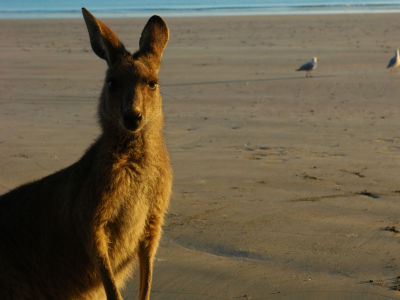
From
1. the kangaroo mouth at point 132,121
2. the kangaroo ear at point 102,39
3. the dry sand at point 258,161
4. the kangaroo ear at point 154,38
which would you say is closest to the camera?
the kangaroo mouth at point 132,121

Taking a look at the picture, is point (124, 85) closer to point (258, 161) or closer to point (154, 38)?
point (154, 38)

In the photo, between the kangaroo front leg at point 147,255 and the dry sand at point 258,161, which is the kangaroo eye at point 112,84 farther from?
the dry sand at point 258,161

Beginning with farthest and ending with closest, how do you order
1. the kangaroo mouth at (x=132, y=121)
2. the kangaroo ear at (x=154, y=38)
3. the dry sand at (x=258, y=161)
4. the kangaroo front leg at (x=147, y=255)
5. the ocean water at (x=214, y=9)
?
the ocean water at (x=214, y=9) → the dry sand at (x=258, y=161) → the kangaroo ear at (x=154, y=38) → the kangaroo front leg at (x=147, y=255) → the kangaroo mouth at (x=132, y=121)

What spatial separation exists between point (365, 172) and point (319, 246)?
81.5 inches

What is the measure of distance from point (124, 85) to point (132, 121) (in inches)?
9.4

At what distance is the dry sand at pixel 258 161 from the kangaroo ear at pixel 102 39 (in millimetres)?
1632

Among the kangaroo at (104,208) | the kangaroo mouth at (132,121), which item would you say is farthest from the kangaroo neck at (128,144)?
the kangaroo mouth at (132,121)

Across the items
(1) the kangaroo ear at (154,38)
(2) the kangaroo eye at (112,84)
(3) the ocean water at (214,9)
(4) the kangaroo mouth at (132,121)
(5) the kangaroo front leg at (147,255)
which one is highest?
(1) the kangaroo ear at (154,38)

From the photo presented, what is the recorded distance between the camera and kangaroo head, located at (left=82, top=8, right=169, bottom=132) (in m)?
3.24

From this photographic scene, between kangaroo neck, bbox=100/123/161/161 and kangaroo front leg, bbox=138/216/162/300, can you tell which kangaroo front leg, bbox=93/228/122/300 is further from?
kangaroo neck, bbox=100/123/161/161

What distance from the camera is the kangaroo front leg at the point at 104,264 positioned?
3.24 meters

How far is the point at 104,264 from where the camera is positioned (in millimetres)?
3258

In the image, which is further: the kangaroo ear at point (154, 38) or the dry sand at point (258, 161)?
the dry sand at point (258, 161)

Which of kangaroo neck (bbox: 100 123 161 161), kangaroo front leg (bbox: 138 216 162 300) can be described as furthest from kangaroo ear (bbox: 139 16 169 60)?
kangaroo front leg (bbox: 138 216 162 300)
